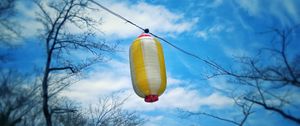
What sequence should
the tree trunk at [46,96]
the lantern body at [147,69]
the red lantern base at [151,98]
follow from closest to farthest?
the lantern body at [147,69], the red lantern base at [151,98], the tree trunk at [46,96]

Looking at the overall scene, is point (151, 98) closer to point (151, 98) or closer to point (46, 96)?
point (151, 98)

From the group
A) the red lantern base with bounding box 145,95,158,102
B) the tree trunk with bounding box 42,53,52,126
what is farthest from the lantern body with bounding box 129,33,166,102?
the tree trunk with bounding box 42,53,52,126

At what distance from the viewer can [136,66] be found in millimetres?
5211

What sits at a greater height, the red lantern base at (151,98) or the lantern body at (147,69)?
the lantern body at (147,69)

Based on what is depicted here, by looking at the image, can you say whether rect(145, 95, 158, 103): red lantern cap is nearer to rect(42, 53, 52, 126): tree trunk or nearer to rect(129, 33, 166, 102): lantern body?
rect(129, 33, 166, 102): lantern body

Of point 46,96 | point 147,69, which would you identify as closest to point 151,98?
point 147,69

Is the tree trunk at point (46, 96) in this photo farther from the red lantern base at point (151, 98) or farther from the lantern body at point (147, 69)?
the red lantern base at point (151, 98)

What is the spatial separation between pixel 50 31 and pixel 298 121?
7.75m

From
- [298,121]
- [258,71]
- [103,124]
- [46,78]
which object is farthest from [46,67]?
[103,124]

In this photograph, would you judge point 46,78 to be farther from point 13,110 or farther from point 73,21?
point 73,21

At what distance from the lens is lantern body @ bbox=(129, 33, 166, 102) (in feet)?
16.6

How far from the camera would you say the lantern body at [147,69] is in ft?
16.6

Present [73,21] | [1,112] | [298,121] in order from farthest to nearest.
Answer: [73,21]
[1,112]
[298,121]

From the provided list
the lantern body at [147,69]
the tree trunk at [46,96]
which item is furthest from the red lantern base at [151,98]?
the tree trunk at [46,96]
